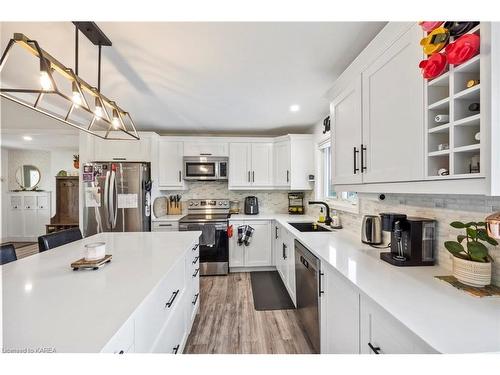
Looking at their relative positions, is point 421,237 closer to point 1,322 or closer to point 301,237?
point 301,237

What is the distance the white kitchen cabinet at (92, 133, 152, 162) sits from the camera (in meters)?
3.33

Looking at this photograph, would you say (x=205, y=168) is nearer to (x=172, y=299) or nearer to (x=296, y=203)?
(x=296, y=203)

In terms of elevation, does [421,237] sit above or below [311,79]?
below

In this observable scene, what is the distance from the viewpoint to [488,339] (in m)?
0.63

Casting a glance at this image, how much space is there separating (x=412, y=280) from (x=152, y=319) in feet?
4.16

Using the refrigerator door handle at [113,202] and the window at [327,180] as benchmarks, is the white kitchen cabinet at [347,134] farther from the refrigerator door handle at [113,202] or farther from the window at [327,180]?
the refrigerator door handle at [113,202]

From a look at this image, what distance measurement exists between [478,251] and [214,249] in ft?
9.55

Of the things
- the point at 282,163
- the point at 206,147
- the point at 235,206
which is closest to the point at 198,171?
the point at 206,147

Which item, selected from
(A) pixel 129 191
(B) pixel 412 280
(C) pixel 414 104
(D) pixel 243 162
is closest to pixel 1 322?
(B) pixel 412 280

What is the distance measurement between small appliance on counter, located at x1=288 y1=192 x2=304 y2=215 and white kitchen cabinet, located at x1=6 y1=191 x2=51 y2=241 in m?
6.15

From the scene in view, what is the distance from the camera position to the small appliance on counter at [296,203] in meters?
3.83

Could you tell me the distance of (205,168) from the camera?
364 cm

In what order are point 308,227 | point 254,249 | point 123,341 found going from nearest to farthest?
point 123,341, point 308,227, point 254,249

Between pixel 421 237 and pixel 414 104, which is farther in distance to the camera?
pixel 421 237
